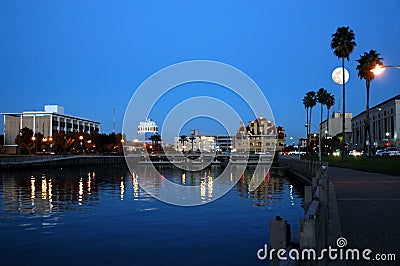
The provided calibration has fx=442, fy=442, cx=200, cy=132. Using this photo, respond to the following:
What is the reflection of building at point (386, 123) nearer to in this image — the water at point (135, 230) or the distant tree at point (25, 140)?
the water at point (135, 230)

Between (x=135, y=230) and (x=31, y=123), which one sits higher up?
(x=31, y=123)

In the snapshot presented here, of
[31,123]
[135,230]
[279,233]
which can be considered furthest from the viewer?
[31,123]

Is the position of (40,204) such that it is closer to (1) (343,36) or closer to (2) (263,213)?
(2) (263,213)

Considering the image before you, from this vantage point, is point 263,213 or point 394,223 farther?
point 263,213

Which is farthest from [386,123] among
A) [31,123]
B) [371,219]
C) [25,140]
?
[371,219]

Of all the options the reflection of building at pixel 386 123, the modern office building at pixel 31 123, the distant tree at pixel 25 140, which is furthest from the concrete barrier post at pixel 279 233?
the modern office building at pixel 31 123

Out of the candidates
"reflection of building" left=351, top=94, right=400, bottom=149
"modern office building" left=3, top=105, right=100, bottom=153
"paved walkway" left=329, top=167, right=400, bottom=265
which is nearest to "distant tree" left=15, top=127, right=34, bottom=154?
"modern office building" left=3, top=105, right=100, bottom=153

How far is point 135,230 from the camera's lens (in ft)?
74.4

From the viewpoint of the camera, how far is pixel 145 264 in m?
16.5

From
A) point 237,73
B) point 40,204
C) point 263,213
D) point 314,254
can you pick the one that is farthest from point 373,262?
point 237,73

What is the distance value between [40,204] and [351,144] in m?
174

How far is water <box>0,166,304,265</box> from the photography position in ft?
57.7

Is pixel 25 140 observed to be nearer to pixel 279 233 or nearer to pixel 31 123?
pixel 31 123

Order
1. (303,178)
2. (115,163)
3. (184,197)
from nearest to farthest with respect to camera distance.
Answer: (184,197) → (303,178) → (115,163)
